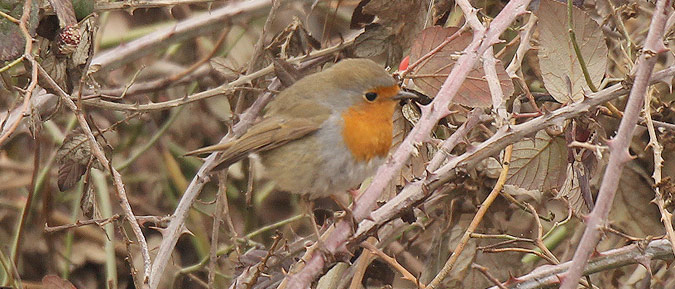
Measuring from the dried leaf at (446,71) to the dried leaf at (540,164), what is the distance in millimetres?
328

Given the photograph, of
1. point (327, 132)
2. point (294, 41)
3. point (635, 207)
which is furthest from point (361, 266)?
point (635, 207)

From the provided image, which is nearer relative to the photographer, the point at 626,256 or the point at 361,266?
the point at 626,256

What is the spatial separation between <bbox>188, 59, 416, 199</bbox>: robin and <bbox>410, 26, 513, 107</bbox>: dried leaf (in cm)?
12

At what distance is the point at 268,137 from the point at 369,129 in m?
0.33

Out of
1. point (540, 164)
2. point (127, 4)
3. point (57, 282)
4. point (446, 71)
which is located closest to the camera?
point (57, 282)

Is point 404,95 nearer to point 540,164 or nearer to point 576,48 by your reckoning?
point 540,164

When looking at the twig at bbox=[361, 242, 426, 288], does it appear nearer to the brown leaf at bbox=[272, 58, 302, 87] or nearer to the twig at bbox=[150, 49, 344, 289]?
the twig at bbox=[150, 49, 344, 289]

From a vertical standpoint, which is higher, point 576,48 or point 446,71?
point 576,48

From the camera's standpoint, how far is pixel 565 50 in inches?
98.1

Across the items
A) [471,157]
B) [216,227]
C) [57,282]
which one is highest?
[471,157]

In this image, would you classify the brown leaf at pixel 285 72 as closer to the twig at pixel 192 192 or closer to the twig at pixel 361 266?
the twig at pixel 192 192

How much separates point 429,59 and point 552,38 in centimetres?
35

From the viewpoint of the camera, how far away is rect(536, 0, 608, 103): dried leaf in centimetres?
244

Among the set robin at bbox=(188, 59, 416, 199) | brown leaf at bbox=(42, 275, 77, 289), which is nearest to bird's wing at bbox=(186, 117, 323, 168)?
robin at bbox=(188, 59, 416, 199)
